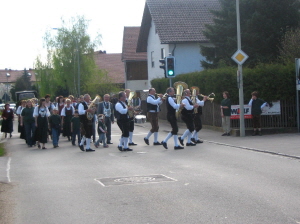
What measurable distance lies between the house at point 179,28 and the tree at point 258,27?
9.36 m

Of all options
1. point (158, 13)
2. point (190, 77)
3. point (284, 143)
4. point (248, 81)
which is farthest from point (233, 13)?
point (284, 143)

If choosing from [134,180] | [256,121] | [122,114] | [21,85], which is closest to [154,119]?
[122,114]

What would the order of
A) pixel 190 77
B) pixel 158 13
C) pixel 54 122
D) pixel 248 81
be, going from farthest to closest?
pixel 158 13, pixel 190 77, pixel 248 81, pixel 54 122

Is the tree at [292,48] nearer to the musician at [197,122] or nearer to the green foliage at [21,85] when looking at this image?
the musician at [197,122]

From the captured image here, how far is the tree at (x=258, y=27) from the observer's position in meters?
30.0

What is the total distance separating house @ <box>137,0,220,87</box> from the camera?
136 feet

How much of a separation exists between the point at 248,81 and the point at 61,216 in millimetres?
15655

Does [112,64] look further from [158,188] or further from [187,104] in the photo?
[158,188]

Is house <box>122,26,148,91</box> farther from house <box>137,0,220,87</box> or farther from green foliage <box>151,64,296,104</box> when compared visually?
green foliage <box>151,64,296,104</box>

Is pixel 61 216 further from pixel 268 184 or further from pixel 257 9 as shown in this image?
pixel 257 9

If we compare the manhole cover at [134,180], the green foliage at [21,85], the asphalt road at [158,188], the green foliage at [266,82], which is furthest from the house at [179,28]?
the green foliage at [21,85]

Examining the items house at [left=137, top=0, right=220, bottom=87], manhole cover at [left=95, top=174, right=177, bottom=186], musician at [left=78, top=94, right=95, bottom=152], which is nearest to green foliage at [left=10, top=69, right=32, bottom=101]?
house at [left=137, top=0, right=220, bottom=87]

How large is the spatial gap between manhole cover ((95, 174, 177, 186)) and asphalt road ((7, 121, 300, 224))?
0.02m

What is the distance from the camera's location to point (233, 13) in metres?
30.9
